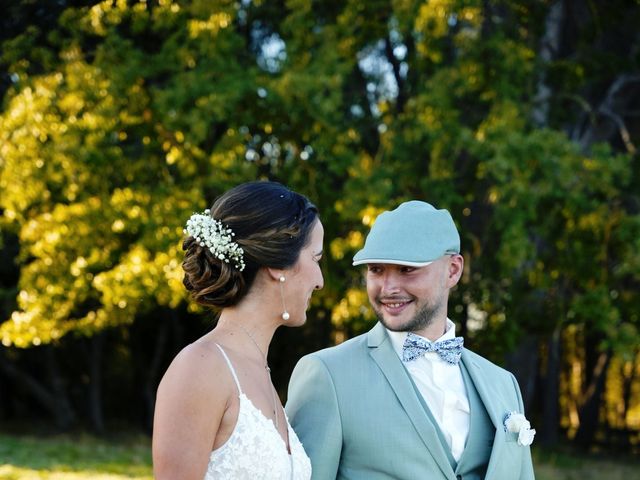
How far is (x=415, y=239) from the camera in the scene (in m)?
3.46

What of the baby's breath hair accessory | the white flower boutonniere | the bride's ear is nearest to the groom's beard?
the white flower boutonniere

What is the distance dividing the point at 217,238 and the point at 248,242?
0.31 ft

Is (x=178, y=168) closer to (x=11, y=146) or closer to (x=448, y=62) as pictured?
(x=11, y=146)

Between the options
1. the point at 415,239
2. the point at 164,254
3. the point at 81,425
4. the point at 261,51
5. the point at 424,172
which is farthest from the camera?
the point at 81,425

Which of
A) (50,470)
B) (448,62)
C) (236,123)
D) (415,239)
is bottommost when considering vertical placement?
(50,470)

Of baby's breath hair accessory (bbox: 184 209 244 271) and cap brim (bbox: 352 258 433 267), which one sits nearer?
baby's breath hair accessory (bbox: 184 209 244 271)

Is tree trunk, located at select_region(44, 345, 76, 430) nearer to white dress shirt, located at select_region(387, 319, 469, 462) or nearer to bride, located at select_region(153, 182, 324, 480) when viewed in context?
white dress shirt, located at select_region(387, 319, 469, 462)

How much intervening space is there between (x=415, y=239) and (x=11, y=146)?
7.26 m

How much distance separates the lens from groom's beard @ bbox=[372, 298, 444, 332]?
3.49 meters

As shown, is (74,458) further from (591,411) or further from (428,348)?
(591,411)

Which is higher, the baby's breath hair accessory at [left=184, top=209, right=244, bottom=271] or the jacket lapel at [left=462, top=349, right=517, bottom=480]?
the baby's breath hair accessory at [left=184, top=209, right=244, bottom=271]

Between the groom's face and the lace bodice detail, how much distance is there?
0.71 meters

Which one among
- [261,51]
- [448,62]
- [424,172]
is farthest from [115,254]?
[448,62]

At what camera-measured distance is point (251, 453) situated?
281 centimetres
